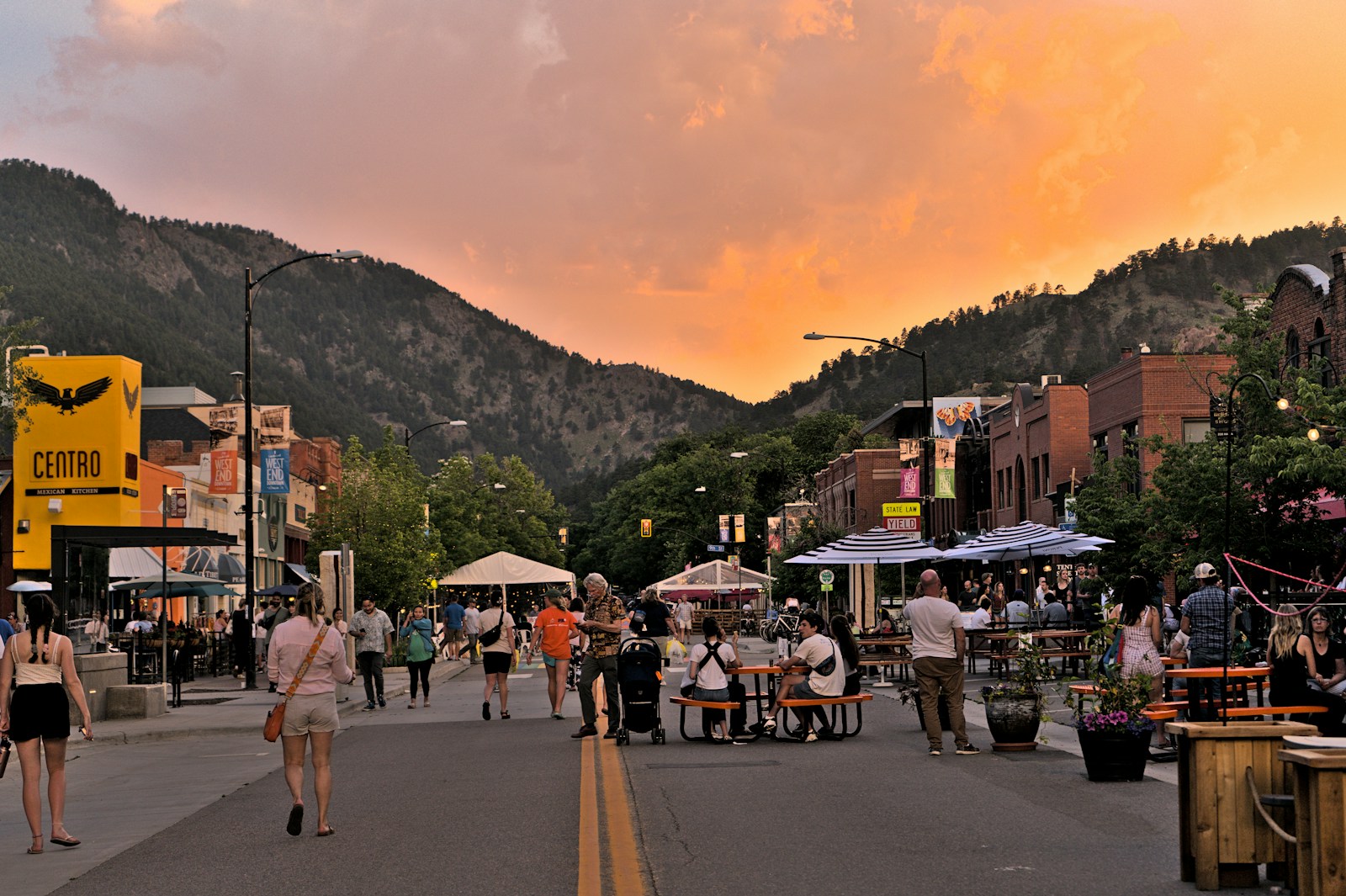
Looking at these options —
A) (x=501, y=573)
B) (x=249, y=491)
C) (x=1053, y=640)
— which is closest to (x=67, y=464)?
(x=501, y=573)

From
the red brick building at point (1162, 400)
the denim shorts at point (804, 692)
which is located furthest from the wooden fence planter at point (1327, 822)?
the red brick building at point (1162, 400)

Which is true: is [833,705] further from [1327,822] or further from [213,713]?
[213,713]

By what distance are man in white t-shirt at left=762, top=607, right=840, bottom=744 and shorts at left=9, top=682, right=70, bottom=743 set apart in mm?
8771

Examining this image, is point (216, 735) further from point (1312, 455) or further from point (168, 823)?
point (1312, 455)

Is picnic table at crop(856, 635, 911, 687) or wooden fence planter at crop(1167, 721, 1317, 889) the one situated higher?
wooden fence planter at crop(1167, 721, 1317, 889)

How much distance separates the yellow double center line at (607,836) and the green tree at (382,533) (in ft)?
105

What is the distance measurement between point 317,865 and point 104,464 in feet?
129

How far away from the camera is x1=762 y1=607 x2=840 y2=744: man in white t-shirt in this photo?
18.2 m

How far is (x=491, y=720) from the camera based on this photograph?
23.6 metres

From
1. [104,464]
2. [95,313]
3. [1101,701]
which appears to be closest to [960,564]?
[104,464]

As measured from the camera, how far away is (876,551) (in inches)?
1240

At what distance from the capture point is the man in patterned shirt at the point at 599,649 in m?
19.2

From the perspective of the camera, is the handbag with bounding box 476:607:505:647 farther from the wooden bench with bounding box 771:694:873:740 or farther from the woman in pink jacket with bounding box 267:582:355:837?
the woman in pink jacket with bounding box 267:582:355:837

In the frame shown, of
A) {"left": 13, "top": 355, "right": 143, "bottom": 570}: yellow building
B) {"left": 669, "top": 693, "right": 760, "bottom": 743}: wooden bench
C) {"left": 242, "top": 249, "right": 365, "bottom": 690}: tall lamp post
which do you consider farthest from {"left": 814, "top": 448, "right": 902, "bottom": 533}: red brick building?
{"left": 669, "top": 693, "right": 760, "bottom": 743}: wooden bench
